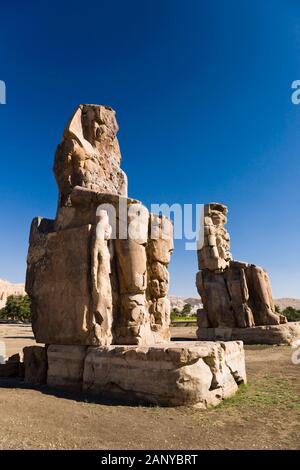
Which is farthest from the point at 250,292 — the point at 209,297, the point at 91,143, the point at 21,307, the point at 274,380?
the point at 21,307

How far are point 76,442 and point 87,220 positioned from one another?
3.82m

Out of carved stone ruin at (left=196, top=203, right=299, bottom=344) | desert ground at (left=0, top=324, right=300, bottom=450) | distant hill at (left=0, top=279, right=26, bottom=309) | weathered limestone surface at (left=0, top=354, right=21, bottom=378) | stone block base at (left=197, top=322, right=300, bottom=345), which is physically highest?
distant hill at (left=0, top=279, right=26, bottom=309)

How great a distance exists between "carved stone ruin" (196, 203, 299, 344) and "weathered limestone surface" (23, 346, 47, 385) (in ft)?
30.4

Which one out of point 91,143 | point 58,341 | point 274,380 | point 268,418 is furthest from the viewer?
point 91,143

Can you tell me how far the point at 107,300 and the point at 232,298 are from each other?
31.3 feet

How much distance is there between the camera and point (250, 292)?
14648 millimetres

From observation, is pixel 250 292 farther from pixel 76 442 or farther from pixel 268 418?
pixel 76 442

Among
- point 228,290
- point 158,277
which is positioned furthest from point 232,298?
point 158,277

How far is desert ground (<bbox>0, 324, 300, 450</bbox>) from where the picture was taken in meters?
3.58

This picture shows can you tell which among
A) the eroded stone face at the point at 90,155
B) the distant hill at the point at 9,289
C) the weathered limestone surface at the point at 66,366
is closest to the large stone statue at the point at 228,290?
the eroded stone face at the point at 90,155

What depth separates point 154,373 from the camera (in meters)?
4.99

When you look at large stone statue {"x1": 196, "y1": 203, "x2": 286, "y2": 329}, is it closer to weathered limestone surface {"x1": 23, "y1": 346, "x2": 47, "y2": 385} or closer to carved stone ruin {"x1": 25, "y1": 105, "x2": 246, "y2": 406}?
carved stone ruin {"x1": 25, "y1": 105, "x2": 246, "y2": 406}

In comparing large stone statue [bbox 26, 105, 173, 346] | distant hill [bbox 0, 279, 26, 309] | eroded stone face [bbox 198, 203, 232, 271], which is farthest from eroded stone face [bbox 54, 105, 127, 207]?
distant hill [bbox 0, 279, 26, 309]

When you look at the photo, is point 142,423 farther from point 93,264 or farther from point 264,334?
point 264,334
